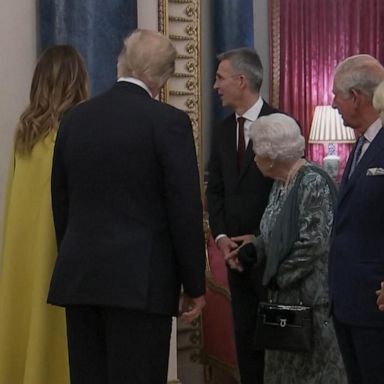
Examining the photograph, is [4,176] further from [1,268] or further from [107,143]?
[107,143]

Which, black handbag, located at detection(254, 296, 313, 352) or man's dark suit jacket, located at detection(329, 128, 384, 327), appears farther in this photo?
black handbag, located at detection(254, 296, 313, 352)

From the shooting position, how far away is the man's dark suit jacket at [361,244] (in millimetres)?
2428

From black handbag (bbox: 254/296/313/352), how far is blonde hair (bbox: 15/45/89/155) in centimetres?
101

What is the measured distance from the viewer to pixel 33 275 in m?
3.21

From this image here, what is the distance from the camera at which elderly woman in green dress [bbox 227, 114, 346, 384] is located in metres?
2.96

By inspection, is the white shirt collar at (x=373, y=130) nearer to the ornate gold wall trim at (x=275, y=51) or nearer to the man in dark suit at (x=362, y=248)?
the man in dark suit at (x=362, y=248)

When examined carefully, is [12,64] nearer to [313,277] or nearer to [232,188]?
[232,188]

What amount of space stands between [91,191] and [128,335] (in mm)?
445

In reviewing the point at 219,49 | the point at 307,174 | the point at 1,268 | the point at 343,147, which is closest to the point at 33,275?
the point at 1,268

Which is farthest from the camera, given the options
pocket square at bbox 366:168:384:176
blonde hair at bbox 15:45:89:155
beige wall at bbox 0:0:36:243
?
beige wall at bbox 0:0:36:243

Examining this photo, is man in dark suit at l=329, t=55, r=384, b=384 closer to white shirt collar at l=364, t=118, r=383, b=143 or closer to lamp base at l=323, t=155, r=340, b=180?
white shirt collar at l=364, t=118, r=383, b=143

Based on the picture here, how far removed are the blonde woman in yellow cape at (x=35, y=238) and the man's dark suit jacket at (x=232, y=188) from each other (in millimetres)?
718

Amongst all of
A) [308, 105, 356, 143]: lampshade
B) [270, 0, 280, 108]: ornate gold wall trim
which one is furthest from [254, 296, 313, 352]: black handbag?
[270, 0, 280, 108]: ornate gold wall trim

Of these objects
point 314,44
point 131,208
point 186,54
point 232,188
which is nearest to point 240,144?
point 232,188
